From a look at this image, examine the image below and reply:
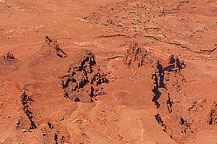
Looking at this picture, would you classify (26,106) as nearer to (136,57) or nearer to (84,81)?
(84,81)

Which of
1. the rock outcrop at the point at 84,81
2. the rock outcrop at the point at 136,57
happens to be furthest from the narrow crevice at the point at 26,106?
the rock outcrop at the point at 136,57

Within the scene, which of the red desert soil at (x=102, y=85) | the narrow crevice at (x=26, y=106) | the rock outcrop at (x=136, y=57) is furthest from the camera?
the rock outcrop at (x=136, y=57)

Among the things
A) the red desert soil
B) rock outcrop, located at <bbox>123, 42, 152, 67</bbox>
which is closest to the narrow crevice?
the red desert soil

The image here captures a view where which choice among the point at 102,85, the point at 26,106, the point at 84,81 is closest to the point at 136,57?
the point at 102,85

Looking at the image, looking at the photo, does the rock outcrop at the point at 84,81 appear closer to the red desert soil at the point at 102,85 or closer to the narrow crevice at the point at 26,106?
the red desert soil at the point at 102,85

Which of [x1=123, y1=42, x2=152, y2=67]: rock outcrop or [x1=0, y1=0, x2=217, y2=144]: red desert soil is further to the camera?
[x1=123, y1=42, x2=152, y2=67]: rock outcrop

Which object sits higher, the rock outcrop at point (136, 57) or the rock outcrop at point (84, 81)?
the rock outcrop at point (136, 57)

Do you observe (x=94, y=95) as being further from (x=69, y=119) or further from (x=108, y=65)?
(x=108, y=65)

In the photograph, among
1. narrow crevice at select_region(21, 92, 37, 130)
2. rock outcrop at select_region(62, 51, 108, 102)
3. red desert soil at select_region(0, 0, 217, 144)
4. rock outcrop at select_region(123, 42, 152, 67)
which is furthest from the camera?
rock outcrop at select_region(123, 42, 152, 67)

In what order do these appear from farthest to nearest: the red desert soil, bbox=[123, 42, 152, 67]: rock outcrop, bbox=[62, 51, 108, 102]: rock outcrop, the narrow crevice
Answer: bbox=[123, 42, 152, 67]: rock outcrop < bbox=[62, 51, 108, 102]: rock outcrop < the red desert soil < the narrow crevice

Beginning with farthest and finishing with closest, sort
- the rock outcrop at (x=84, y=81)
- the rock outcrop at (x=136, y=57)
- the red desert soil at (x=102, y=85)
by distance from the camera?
the rock outcrop at (x=136, y=57) < the rock outcrop at (x=84, y=81) < the red desert soil at (x=102, y=85)

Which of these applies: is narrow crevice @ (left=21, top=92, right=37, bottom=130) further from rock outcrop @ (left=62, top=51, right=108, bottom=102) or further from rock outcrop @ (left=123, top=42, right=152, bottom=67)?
rock outcrop @ (left=123, top=42, right=152, bottom=67)
